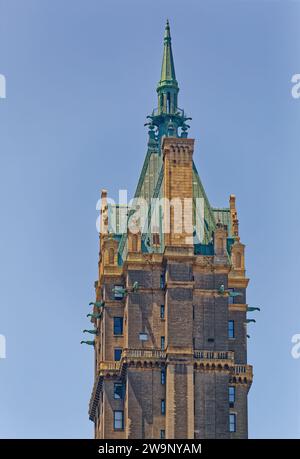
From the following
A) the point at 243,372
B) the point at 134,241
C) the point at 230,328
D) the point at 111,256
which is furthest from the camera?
the point at 111,256

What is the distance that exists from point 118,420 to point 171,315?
9.83m

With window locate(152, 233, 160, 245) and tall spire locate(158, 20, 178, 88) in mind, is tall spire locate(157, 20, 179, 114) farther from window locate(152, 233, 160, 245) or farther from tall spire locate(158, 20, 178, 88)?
window locate(152, 233, 160, 245)

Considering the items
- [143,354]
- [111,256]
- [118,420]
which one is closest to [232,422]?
[143,354]

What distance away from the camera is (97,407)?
185875mm

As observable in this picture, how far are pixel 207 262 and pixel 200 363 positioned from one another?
9.27m

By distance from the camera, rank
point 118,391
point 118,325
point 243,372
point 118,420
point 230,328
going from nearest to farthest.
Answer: point 118,420 < point 118,391 < point 243,372 < point 118,325 < point 230,328

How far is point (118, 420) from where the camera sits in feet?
584

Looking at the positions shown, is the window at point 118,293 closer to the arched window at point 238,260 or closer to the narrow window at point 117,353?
the narrow window at point 117,353

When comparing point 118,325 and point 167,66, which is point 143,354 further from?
point 167,66

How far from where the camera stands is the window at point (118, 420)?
178m

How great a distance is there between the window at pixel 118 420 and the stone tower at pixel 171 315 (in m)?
0.08

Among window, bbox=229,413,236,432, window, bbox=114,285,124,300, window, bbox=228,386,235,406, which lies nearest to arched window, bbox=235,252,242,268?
window, bbox=114,285,124,300
